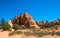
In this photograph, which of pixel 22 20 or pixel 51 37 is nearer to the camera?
pixel 51 37

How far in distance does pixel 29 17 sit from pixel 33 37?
6076 cm

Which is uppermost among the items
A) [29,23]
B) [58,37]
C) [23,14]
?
[23,14]

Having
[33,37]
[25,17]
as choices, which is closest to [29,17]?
[25,17]

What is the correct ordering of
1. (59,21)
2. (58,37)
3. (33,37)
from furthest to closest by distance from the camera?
(59,21)
(33,37)
(58,37)

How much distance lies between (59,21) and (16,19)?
26851 mm

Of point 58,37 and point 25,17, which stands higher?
point 25,17

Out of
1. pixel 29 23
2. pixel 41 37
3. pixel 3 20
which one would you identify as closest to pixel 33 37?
pixel 41 37

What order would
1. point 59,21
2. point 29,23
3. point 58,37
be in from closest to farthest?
1. point 58,37
2. point 29,23
3. point 59,21

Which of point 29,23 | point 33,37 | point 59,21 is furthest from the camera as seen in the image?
point 59,21

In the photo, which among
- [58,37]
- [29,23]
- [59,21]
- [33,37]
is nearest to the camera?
[58,37]

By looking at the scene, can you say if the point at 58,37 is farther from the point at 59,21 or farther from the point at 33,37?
the point at 59,21

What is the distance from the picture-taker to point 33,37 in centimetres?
2369

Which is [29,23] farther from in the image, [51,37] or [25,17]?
[51,37]

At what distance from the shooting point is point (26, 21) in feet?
268
